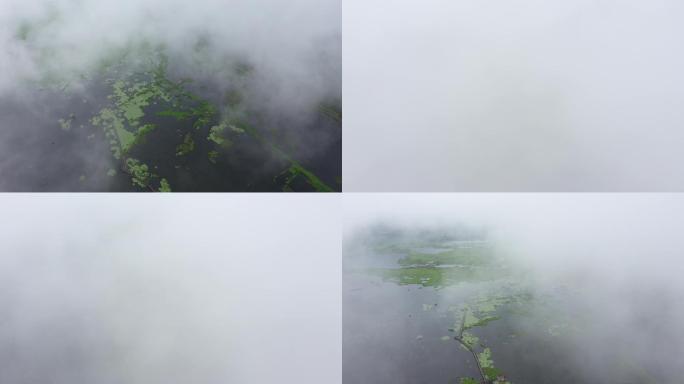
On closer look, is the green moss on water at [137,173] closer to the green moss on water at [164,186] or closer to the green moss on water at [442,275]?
the green moss on water at [164,186]

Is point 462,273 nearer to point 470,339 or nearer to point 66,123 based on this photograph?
point 470,339

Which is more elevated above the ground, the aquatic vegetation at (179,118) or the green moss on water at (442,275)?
the aquatic vegetation at (179,118)

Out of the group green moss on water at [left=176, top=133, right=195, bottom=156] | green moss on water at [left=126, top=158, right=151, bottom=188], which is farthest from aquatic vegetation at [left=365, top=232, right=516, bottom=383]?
green moss on water at [left=126, top=158, right=151, bottom=188]

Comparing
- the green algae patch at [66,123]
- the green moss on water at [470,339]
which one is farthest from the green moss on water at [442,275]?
the green algae patch at [66,123]

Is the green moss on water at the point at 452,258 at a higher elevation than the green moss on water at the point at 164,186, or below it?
below

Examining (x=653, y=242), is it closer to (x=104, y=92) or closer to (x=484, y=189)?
(x=484, y=189)

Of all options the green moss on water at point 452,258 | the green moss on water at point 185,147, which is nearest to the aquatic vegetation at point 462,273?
the green moss on water at point 452,258

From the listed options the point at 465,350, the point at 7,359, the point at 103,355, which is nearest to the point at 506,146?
the point at 465,350

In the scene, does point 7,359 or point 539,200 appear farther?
point 539,200

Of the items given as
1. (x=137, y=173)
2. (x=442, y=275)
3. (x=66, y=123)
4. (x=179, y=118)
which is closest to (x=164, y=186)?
(x=137, y=173)

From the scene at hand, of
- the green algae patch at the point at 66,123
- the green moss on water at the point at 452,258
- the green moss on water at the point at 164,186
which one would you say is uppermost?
the green algae patch at the point at 66,123

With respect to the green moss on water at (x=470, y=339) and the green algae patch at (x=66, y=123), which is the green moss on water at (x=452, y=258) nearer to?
the green moss on water at (x=470, y=339)
